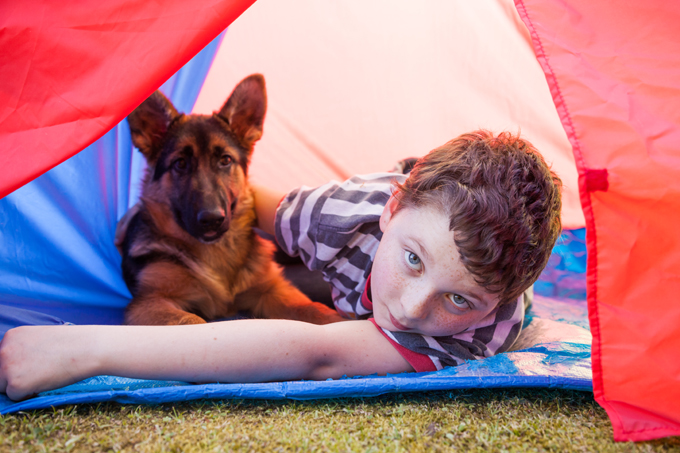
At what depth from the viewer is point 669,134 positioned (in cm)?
119

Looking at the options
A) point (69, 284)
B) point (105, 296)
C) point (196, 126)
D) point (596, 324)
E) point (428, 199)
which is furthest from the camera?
point (196, 126)

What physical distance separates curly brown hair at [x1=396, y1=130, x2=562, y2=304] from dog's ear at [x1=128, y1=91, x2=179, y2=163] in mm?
1365

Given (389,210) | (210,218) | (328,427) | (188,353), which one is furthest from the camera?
(210,218)

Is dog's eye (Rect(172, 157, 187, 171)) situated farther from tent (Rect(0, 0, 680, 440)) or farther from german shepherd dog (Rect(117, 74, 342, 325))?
tent (Rect(0, 0, 680, 440))

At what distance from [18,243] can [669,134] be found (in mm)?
2041

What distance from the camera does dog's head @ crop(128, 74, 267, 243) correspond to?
2.12 metres

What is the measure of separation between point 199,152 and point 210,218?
16.2 inches

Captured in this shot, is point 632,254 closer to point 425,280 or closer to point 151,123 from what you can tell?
point 425,280

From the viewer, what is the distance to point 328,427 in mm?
1109

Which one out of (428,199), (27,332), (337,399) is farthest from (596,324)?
(27,332)

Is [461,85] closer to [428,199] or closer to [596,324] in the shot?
[428,199]

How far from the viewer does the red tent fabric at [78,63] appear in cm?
119

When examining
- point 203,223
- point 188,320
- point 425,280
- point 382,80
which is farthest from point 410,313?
point 382,80

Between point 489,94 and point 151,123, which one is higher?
point 151,123
